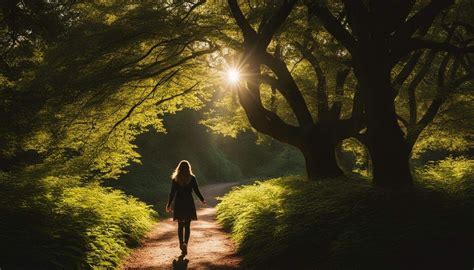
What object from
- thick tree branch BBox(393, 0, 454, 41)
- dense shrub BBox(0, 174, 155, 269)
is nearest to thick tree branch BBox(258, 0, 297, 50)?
thick tree branch BBox(393, 0, 454, 41)

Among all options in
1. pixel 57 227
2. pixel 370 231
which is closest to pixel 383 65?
pixel 370 231

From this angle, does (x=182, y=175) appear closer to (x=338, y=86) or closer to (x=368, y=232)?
(x=368, y=232)

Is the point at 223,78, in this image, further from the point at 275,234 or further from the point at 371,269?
the point at 371,269

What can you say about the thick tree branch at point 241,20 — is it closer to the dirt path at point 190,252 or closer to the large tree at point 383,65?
the large tree at point 383,65

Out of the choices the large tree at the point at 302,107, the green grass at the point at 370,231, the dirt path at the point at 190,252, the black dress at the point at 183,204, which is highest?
the large tree at the point at 302,107

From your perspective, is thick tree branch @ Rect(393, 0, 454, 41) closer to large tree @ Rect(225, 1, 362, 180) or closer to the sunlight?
large tree @ Rect(225, 1, 362, 180)

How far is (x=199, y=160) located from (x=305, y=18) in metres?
26.6

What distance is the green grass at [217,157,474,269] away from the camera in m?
6.04

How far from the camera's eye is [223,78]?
46.0ft

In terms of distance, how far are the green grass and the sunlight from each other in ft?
16.7

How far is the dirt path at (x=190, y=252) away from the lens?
8.11 meters

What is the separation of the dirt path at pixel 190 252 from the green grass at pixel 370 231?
19.2 inches

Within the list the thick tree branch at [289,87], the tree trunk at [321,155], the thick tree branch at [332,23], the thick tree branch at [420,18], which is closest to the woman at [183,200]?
the thick tree branch at [332,23]

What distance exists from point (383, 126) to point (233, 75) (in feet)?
19.3
